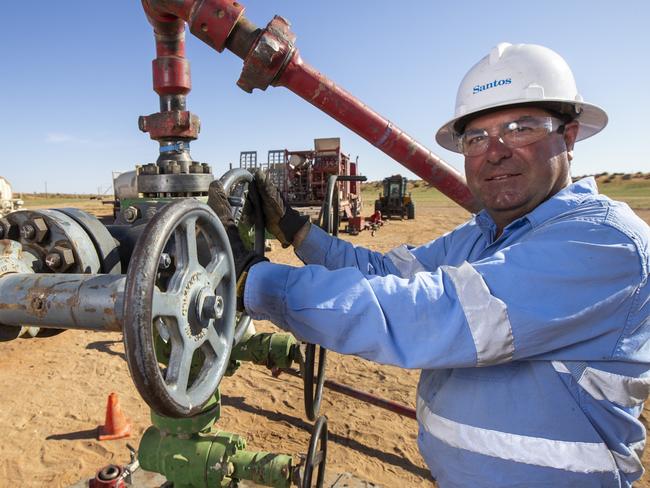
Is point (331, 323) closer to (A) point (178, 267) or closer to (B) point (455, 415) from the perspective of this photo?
(A) point (178, 267)

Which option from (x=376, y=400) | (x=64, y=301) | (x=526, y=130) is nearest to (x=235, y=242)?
(x=64, y=301)

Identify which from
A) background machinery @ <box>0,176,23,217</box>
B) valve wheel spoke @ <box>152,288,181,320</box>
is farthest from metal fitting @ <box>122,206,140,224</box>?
background machinery @ <box>0,176,23,217</box>

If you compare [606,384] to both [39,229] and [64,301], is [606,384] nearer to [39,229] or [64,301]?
[64,301]

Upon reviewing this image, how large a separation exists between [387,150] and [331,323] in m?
1.83

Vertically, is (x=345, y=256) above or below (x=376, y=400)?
above

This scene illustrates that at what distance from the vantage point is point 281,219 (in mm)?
1903

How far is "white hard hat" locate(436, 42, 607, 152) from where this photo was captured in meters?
1.37

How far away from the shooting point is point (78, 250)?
1312 mm

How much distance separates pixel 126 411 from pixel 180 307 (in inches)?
123

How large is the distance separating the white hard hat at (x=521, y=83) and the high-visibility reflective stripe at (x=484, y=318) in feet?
2.31

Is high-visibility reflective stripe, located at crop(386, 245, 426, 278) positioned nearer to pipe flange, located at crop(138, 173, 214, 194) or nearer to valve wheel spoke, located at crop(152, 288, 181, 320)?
pipe flange, located at crop(138, 173, 214, 194)

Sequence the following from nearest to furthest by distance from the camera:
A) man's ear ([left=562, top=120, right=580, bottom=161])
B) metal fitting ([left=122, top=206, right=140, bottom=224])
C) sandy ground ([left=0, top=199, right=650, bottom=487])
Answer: man's ear ([left=562, top=120, right=580, bottom=161]) < metal fitting ([left=122, top=206, right=140, bottom=224]) < sandy ground ([left=0, top=199, right=650, bottom=487])

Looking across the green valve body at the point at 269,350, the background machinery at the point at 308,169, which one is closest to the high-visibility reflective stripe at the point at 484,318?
the green valve body at the point at 269,350

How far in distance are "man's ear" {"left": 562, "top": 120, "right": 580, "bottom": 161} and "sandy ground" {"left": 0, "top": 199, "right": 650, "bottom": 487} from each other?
7.63ft
